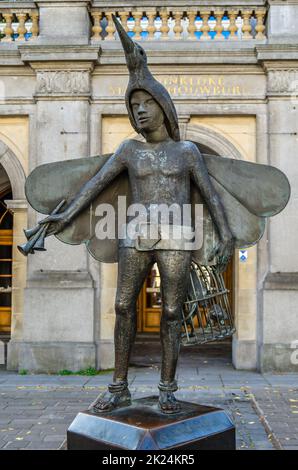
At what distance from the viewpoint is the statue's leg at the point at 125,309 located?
4828 mm

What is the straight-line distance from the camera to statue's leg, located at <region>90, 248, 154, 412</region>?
4.83 m

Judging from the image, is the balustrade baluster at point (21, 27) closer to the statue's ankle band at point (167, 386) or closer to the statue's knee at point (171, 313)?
the statue's knee at point (171, 313)

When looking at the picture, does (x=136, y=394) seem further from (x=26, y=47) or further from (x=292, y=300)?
(x=26, y=47)

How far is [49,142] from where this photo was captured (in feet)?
35.9

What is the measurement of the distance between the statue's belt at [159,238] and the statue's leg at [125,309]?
72 mm

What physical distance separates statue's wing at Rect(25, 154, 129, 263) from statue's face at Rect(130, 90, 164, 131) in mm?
470

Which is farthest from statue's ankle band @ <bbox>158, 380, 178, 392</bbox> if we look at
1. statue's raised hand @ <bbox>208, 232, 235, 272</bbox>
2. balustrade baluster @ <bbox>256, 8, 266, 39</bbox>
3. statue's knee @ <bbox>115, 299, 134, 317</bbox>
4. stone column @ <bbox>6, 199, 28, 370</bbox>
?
balustrade baluster @ <bbox>256, 8, 266, 39</bbox>

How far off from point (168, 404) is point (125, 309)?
80 centimetres

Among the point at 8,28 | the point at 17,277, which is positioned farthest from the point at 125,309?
the point at 8,28

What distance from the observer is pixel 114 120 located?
11.3 metres

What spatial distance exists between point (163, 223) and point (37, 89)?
706 centimetres

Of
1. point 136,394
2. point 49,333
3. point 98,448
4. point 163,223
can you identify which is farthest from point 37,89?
point 98,448

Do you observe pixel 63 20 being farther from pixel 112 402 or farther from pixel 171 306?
pixel 112 402

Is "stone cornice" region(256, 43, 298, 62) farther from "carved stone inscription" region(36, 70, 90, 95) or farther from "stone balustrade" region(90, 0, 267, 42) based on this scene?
"carved stone inscription" region(36, 70, 90, 95)
